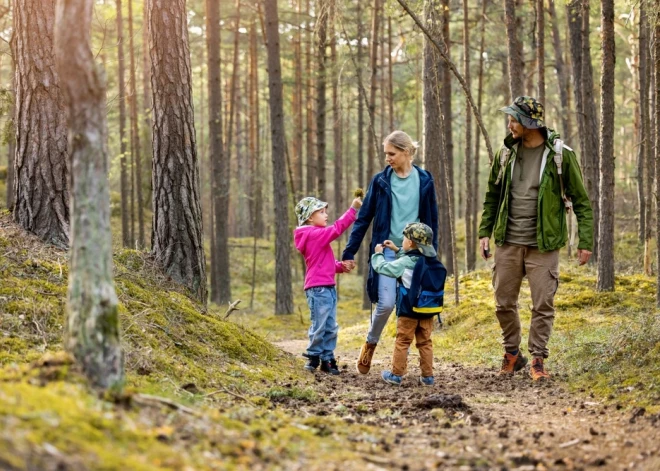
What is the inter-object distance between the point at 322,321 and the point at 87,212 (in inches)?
166

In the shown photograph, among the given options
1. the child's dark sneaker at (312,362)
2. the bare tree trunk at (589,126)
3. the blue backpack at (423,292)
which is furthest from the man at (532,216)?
the bare tree trunk at (589,126)

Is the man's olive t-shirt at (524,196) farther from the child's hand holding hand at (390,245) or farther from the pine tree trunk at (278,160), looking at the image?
the pine tree trunk at (278,160)

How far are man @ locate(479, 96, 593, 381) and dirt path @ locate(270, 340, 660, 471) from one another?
2.00 feet

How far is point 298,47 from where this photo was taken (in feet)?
95.1

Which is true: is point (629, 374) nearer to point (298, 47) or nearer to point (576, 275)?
point (576, 275)

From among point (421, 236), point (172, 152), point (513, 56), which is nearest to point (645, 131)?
point (513, 56)

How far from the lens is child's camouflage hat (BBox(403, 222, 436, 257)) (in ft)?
21.1

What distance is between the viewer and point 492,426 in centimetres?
464

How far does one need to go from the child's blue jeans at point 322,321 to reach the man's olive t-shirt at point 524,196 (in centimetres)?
207

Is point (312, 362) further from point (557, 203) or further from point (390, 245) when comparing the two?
point (557, 203)

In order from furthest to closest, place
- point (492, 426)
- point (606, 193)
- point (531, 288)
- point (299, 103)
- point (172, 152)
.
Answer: point (299, 103)
point (606, 193)
point (172, 152)
point (531, 288)
point (492, 426)

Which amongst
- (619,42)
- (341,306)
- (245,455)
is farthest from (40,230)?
(619,42)

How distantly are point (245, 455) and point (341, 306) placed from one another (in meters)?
19.9

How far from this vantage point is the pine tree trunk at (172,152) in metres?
7.63
